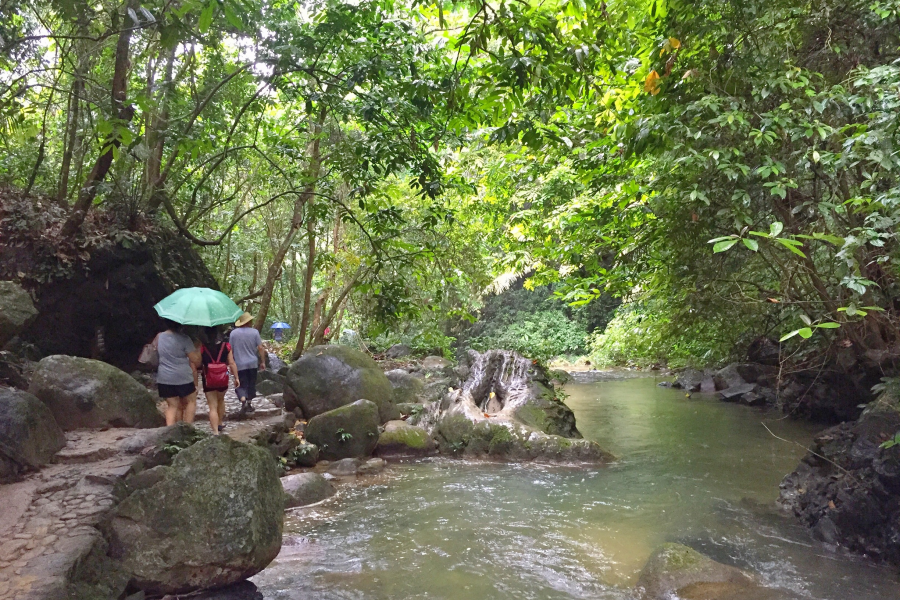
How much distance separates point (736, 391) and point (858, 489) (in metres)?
9.71

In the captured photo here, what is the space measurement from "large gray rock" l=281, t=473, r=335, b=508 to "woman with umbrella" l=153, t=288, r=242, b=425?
1.65m

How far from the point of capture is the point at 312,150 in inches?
532

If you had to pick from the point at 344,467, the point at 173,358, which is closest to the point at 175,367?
the point at 173,358

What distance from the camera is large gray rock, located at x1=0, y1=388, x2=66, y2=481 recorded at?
4927 mm

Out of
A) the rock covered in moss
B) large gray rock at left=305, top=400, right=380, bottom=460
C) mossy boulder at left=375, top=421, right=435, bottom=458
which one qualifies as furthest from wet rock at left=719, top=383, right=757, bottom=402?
large gray rock at left=305, top=400, right=380, bottom=460

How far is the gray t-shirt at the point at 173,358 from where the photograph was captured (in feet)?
21.5

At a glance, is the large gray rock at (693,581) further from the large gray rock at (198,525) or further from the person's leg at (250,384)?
the person's leg at (250,384)

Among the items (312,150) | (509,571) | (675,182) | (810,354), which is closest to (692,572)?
(509,571)

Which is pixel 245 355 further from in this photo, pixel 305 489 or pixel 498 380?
pixel 498 380

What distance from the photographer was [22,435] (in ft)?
16.7

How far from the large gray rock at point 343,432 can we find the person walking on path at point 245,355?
1149 millimetres

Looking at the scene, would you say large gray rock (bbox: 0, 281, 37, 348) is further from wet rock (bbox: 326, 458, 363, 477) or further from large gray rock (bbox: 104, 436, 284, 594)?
wet rock (bbox: 326, 458, 363, 477)

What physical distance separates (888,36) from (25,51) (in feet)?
29.4

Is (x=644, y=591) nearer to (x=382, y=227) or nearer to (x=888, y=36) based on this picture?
(x=382, y=227)
